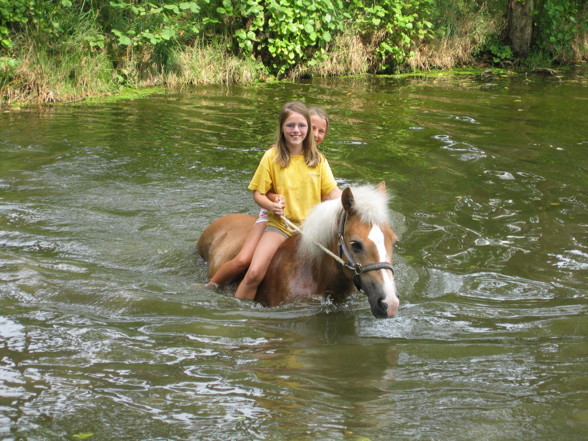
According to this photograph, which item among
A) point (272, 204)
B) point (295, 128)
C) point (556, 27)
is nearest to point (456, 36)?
point (556, 27)

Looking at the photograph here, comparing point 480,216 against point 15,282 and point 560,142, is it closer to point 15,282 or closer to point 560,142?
point 560,142

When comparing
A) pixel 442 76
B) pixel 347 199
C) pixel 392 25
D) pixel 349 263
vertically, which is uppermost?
pixel 392 25

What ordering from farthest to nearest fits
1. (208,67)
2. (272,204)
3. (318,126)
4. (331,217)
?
1. (208,67)
2. (318,126)
3. (272,204)
4. (331,217)

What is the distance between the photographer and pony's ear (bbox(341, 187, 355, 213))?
4.67 m

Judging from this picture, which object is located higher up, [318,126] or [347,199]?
[318,126]

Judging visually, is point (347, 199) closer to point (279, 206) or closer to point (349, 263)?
point (349, 263)

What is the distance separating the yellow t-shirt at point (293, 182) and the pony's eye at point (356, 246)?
1036mm

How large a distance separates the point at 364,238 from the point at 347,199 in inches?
12.0

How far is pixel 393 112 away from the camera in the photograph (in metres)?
14.2

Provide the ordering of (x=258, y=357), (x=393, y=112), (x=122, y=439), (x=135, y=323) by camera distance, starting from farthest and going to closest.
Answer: (x=393, y=112), (x=135, y=323), (x=258, y=357), (x=122, y=439)

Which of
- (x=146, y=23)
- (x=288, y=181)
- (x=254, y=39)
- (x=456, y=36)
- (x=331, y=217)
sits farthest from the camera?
(x=456, y=36)

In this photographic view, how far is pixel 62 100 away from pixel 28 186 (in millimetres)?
6009

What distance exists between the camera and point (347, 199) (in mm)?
4719

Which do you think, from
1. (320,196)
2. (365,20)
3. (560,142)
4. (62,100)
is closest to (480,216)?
(320,196)
